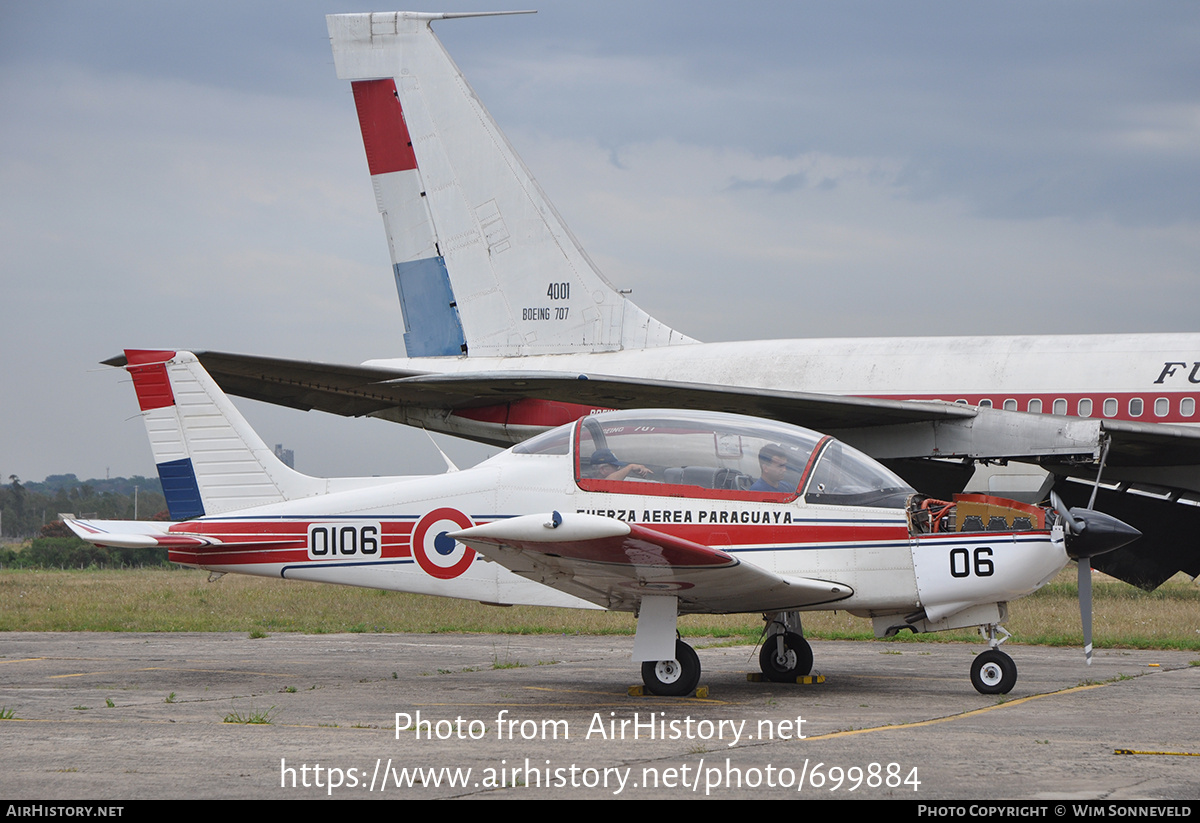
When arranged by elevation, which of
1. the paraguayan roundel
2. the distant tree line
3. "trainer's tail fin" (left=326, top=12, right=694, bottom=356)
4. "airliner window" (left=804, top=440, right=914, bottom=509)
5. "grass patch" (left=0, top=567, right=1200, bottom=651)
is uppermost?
"trainer's tail fin" (left=326, top=12, right=694, bottom=356)

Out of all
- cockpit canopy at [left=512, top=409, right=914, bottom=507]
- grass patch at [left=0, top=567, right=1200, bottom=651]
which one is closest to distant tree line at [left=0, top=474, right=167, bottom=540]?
grass patch at [left=0, top=567, right=1200, bottom=651]

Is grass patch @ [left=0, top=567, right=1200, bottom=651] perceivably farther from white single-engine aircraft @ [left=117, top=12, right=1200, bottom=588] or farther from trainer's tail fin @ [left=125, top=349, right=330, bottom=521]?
trainer's tail fin @ [left=125, top=349, right=330, bottom=521]

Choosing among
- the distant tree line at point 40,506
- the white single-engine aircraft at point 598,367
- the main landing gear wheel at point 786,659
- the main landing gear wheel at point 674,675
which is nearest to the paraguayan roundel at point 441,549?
the main landing gear wheel at point 674,675

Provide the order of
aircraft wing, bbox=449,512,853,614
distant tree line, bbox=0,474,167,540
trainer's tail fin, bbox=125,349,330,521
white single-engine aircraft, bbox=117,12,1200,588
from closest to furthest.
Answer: aircraft wing, bbox=449,512,853,614, trainer's tail fin, bbox=125,349,330,521, white single-engine aircraft, bbox=117,12,1200,588, distant tree line, bbox=0,474,167,540

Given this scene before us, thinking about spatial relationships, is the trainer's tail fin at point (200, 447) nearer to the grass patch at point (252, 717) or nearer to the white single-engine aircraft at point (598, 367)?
the grass patch at point (252, 717)

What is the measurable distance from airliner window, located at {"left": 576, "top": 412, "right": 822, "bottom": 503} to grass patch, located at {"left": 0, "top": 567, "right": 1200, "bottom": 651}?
4836 mm

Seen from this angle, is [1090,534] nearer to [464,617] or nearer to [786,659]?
[786,659]

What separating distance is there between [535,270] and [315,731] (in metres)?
13.5

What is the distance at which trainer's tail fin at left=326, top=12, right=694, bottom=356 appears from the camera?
761 inches

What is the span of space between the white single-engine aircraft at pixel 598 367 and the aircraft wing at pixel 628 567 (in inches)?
209

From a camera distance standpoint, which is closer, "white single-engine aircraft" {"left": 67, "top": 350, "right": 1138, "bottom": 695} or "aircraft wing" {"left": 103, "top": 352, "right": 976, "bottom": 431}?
"white single-engine aircraft" {"left": 67, "top": 350, "right": 1138, "bottom": 695}

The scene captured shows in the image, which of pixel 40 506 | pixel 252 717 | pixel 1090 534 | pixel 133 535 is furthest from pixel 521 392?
pixel 40 506

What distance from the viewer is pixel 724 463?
8.25 meters

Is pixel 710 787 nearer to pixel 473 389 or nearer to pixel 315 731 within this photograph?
pixel 315 731
